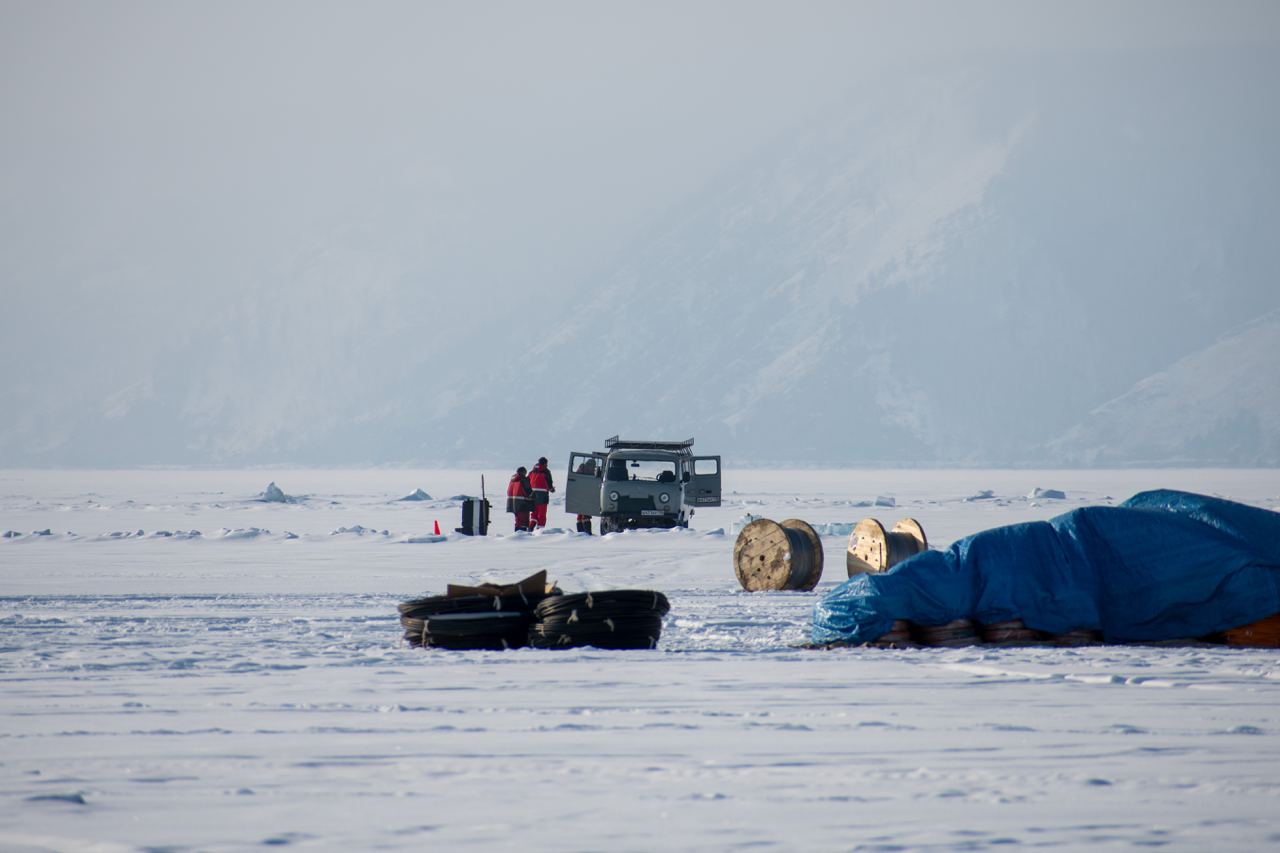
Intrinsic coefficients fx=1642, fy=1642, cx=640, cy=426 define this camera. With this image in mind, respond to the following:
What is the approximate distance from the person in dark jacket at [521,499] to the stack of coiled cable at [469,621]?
17036 millimetres

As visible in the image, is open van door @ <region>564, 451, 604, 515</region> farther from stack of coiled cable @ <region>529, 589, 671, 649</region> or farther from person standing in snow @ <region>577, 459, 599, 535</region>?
stack of coiled cable @ <region>529, 589, 671, 649</region>

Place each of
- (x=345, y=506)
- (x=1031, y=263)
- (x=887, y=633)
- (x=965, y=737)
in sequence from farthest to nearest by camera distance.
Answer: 1. (x=1031, y=263)
2. (x=345, y=506)
3. (x=887, y=633)
4. (x=965, y=737)

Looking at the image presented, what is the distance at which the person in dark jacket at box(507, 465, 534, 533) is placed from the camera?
1200 inches

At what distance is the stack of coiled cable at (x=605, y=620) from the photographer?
13.0m

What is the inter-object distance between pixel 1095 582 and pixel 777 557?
241 inches

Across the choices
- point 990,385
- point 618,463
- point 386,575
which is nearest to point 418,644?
point 386,575

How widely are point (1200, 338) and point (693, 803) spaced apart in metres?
187

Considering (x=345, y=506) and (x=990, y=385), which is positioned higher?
(x=990, y=385)

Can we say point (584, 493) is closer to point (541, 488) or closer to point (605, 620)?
point (541, 488)

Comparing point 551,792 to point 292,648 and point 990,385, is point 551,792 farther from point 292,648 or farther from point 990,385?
point 990,385

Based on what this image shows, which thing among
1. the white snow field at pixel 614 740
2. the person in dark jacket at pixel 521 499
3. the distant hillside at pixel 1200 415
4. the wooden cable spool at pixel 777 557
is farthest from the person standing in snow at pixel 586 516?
the distant hillside at pixel 1200 415

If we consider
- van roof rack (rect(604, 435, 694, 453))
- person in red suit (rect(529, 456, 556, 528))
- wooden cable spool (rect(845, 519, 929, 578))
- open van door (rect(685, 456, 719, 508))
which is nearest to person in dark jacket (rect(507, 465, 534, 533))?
person in red suit (rect(529, 456, 556, 528))

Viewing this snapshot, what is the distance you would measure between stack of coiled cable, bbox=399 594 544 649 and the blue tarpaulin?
8.27ft

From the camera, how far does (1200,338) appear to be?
18325 centimetres
